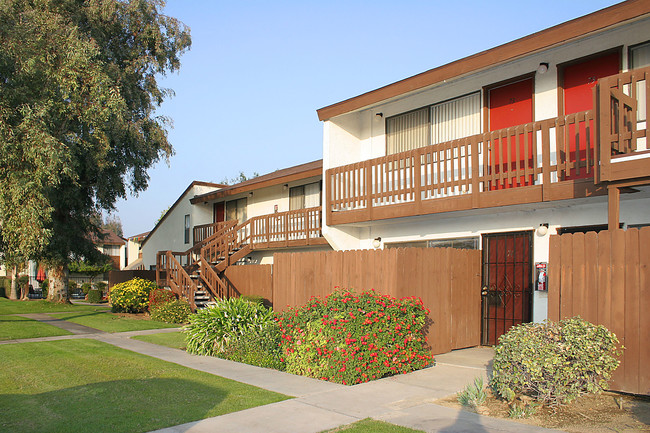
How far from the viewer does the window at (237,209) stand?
85.3 feet

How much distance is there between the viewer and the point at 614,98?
8562 millimetres

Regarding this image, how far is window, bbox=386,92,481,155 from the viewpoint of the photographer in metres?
13.4

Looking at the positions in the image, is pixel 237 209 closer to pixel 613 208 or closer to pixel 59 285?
pixel 59 285

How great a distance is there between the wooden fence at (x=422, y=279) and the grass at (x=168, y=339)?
309 centimetres

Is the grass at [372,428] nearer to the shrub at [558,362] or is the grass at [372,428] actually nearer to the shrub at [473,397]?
the shrub at [473,397]

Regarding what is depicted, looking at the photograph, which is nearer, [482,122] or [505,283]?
[505,283]

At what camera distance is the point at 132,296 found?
21547mm

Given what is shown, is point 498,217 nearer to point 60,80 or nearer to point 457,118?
point 457,118

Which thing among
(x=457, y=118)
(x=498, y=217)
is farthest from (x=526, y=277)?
(x=457, y=118)

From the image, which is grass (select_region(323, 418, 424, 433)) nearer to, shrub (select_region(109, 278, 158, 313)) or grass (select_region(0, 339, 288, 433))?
grass (select_region(0, 339, 288, 433))

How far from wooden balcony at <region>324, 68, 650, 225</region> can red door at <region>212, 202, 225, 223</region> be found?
43.9 feet

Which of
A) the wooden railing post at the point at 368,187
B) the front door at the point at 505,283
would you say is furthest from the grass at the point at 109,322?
the front door at the point at 505,283

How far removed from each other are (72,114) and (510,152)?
14658mm

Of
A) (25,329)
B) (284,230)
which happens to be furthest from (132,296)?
(284,230)
